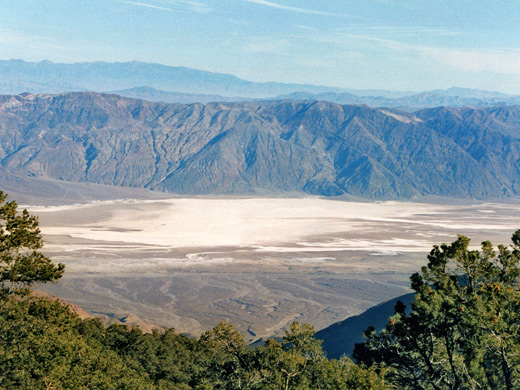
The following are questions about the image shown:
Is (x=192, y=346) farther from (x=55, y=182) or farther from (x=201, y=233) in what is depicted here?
(x=55, y=182)

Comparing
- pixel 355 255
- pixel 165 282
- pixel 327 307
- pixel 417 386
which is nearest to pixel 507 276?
pixel 417 386

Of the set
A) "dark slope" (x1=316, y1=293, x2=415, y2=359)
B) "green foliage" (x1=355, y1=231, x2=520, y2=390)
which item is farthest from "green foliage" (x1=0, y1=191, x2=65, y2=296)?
"dark slope" (x1=316, y1=293, x2=415, y2=359)

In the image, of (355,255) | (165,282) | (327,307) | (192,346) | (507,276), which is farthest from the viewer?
(355,255)

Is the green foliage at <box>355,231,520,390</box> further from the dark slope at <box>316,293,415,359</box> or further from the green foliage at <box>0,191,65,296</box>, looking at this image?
the dark slope at <box>316,293,415,359</box>

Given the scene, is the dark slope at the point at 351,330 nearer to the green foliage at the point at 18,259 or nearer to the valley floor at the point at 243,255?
the valley floor at the point at 243,255

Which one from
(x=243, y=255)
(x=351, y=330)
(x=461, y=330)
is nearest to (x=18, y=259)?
(x=461, y=330)

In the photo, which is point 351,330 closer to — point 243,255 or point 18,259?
point 18,259
